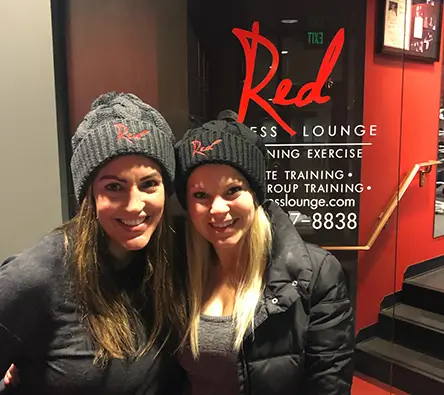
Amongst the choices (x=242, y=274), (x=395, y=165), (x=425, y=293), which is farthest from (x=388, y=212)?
(x=242, y=274)

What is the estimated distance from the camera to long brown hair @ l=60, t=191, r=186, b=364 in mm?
1333

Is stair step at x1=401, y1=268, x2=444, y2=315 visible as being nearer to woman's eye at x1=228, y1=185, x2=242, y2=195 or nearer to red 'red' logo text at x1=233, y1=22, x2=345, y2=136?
red 'red' logo text at x1=233, y1=22, x2=345, y2=136

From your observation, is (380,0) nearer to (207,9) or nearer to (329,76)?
(329,76)

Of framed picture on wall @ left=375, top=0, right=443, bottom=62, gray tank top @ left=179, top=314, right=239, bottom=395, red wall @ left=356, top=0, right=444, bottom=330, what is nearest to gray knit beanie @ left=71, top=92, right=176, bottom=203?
gray tank top @ left=179, top=314, right=239, bottom=395

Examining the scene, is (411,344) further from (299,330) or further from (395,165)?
(299,330)

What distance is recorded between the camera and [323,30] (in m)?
2.47

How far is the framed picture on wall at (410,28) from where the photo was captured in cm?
287

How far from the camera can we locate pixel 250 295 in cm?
140

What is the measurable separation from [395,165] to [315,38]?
36.1 inches

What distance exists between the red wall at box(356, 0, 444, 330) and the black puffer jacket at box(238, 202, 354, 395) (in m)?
1.33

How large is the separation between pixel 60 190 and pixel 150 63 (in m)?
0.72

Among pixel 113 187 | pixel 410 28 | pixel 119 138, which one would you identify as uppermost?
pixel 410 28

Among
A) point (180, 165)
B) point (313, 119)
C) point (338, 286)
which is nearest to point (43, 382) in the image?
point (180, 165)

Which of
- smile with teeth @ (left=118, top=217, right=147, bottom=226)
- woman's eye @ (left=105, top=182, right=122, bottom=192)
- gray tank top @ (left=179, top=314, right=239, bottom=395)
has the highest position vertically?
woman's eye @ (left=105, top=182, right=122, bottom=192)
